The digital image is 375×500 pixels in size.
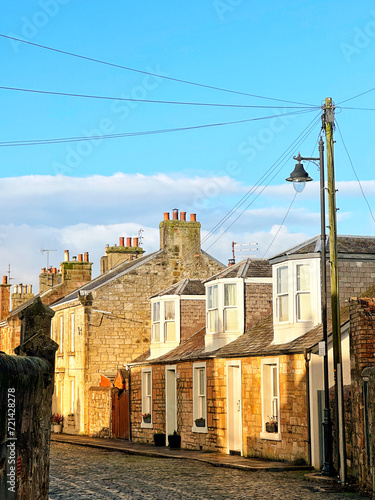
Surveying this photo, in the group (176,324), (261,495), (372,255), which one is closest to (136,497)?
(261,495)

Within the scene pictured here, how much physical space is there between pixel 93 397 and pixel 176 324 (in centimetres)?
736

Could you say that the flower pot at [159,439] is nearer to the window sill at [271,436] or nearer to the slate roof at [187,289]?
the slate roof at [187,289]

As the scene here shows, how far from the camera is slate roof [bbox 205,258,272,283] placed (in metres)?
28.0

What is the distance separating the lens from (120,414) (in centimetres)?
3550

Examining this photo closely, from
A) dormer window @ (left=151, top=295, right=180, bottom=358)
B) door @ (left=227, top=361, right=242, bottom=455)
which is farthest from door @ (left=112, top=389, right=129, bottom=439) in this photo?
door @ (left=227, top=361, right=242, bottom=455)

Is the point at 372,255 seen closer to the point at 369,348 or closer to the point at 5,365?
the point at 369,348

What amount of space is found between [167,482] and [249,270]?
11671mm

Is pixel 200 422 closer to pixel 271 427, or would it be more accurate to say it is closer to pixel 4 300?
pixel 271 427

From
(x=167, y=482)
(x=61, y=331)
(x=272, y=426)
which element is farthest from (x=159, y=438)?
(x=61, y=331)

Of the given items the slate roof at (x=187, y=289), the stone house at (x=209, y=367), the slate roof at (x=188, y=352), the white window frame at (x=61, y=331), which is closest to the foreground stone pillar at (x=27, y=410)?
the stone house at (x=209, y=367)

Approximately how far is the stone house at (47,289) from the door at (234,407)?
20772mm

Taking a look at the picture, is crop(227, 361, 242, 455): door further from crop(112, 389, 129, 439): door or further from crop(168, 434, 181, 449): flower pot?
crop(112, 389, 129, 439): door

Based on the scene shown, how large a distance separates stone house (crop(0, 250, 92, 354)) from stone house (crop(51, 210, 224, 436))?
735 centimetres

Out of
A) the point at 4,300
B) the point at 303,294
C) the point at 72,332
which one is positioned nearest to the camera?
the point at 303,294
